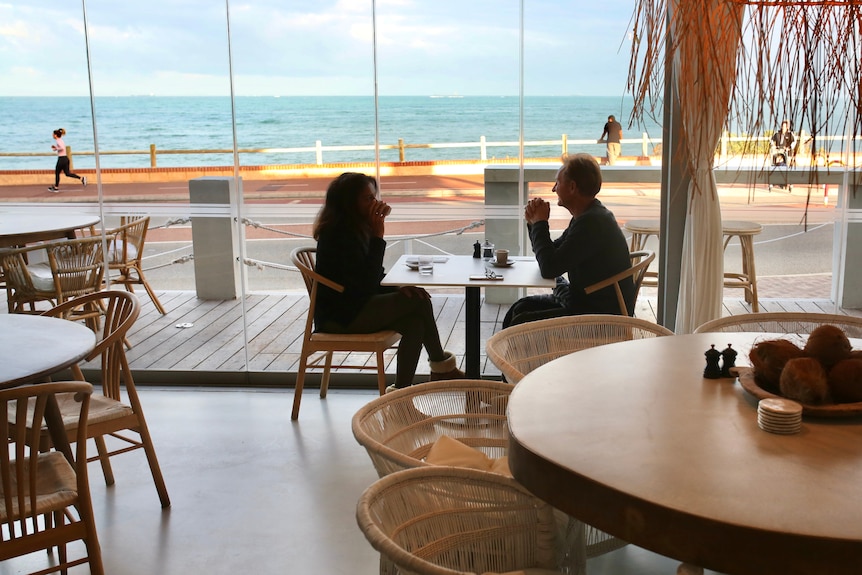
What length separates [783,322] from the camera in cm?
325

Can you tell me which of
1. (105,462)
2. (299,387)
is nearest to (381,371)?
(299,387)

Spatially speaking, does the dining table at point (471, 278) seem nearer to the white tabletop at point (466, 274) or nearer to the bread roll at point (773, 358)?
the white tabletop at point (466, 274)

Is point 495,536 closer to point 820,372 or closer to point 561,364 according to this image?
point 561,364

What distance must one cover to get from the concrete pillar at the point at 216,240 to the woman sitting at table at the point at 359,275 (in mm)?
729

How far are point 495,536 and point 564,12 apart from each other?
123 inches

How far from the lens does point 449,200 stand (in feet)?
15.3

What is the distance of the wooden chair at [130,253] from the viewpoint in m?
4.91

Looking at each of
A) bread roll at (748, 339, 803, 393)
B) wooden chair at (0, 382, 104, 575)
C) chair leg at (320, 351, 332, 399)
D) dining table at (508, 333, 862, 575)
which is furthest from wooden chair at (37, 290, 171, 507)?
bread roll at (748, 339, 803, 393)

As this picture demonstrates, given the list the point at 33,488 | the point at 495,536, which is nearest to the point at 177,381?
the point at 33,488

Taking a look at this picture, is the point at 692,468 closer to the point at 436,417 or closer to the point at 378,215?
the point at 436,417

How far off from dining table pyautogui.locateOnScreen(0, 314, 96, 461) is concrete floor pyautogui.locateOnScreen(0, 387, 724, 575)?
58 centimetres

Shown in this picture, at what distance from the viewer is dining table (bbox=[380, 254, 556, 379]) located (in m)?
3.92

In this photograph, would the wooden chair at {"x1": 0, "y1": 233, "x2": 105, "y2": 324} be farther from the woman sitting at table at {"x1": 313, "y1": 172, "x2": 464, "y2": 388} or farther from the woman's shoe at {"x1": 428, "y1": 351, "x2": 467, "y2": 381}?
the woman's shoe at {"x1": 428, "y1": 351, "x2": 467, "y2": 381}

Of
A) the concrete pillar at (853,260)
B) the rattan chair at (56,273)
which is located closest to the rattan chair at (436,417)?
the concrete pillar at (853,260)
